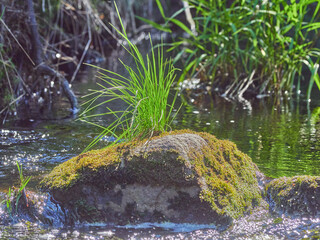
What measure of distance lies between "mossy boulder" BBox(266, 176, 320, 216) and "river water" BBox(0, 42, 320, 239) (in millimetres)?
89

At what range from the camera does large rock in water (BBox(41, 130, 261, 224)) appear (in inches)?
116

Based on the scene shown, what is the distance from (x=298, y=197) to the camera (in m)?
3.10

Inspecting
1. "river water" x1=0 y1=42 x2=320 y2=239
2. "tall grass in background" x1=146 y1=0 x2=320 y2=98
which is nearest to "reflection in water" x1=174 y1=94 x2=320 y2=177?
"river water" x1=0 y1=42 x2=320 y2=239

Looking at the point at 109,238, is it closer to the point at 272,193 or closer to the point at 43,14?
the point at 272,193

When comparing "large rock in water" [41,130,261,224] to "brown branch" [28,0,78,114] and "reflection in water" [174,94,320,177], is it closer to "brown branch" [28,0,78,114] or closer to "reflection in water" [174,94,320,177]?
"reflection in water" [174,94,320,177]

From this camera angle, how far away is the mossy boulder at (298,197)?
3.06 metres

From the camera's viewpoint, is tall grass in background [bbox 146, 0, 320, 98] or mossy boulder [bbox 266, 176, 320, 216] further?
tall grass in background [bbox 146, 0, 320, 98]

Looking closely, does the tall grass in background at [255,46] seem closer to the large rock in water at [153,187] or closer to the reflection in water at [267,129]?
the reflection in water at [267,129]

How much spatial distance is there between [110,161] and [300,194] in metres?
1.17

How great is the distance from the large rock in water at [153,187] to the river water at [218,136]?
0.26ft

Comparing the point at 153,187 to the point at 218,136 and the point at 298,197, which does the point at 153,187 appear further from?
the point at 218,136

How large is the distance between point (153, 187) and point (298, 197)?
0.89 meters

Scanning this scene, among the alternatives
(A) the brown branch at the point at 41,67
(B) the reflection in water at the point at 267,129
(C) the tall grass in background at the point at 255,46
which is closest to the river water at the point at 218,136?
(B) the reflection in water at the point at 267,129

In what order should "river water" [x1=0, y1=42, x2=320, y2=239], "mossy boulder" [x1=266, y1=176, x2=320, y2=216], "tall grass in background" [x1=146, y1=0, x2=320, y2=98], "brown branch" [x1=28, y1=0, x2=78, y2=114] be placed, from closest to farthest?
1. "river water" [x1=0, y1=42, x2=320, y2=239]
2. "mossy boulder" [x1=266, y1=176, x2=320, y2=216]
3. "brown branch" [x1=28, y1=0, x2=78, y2=114]
4. "tall grass in background" [x1=146, y1=0, x2=320, y2=98]
